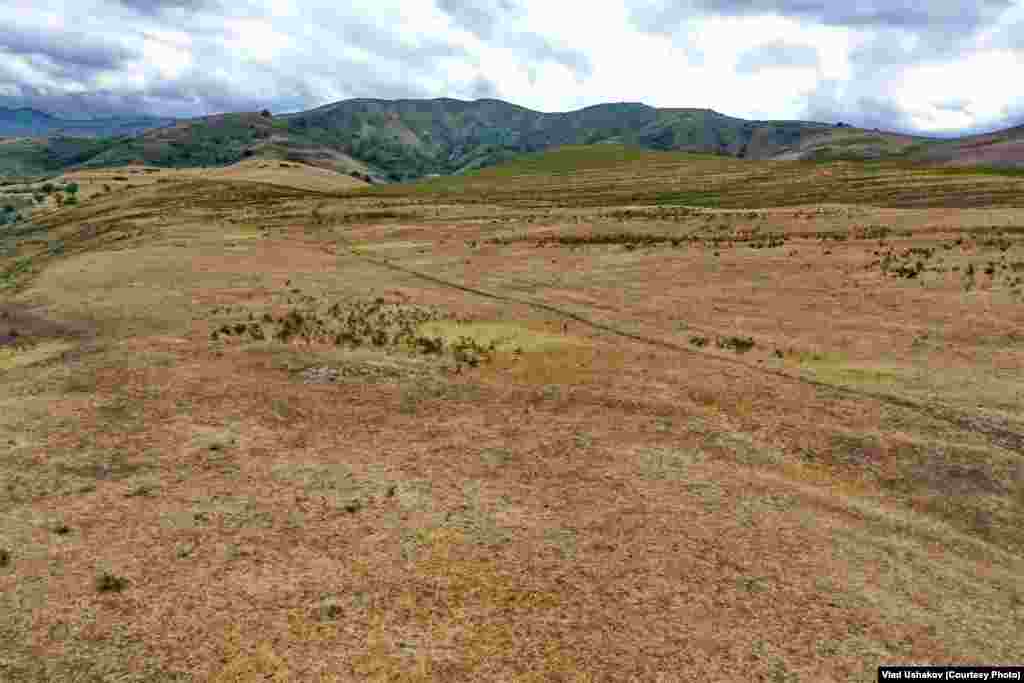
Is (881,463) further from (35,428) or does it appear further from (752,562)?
(35,428)

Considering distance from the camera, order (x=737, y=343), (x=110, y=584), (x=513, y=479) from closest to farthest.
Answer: (x=110, y=584) < (x=513, y=479) < (x=737, y=343)

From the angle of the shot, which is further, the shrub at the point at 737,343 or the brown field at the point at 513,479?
the shrub at the point at 737,343

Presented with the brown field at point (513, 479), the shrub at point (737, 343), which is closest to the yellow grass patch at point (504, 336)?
the brown field at point (513, 479)

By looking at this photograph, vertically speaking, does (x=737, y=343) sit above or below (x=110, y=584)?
above

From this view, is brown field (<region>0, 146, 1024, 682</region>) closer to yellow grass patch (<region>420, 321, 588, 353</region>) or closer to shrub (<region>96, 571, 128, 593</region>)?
shrub (<region>96, 571, 128, 593</region>)

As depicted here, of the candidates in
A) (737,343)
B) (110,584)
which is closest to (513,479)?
(110,584)

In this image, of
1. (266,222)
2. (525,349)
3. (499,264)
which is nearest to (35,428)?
(525,349)

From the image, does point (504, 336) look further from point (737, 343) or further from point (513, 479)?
point (513, 479)

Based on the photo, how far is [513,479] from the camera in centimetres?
2028

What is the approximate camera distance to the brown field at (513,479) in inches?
526

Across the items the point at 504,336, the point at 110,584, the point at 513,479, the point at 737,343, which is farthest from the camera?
the point at 504,336

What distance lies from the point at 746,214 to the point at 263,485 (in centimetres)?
8237

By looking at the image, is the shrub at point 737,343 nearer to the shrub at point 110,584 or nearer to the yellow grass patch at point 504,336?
the yellow grass patch at point 504,336

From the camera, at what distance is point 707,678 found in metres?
12.5
